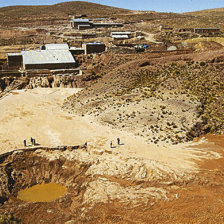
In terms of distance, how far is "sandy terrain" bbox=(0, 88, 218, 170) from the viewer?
70.9 feet

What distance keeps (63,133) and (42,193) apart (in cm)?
744

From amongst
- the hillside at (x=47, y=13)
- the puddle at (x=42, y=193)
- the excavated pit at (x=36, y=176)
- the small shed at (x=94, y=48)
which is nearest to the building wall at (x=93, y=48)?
the small shed at (x=94, y=48)

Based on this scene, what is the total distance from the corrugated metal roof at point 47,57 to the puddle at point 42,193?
92.2 feet

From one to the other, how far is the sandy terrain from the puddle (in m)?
4.26

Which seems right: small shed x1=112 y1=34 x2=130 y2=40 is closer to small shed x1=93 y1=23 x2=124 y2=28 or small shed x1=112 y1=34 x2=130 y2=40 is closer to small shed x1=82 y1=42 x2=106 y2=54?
small shed x1=82 y1=42 x2=106 y2=54

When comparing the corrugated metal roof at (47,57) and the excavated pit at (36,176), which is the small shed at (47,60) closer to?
the corrugated metal roof at (47,57)

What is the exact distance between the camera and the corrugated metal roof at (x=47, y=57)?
42.8 meters

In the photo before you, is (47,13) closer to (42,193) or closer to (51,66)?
(51,66)

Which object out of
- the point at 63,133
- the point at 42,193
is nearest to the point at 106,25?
the point at 63,133

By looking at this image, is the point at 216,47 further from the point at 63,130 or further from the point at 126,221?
the point at 126,221

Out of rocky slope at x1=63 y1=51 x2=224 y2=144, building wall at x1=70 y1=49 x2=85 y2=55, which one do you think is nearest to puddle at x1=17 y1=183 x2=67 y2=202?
rocky slope at x1=63 y1=51 x2=224 y2=144

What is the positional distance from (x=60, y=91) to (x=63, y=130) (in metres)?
14.0

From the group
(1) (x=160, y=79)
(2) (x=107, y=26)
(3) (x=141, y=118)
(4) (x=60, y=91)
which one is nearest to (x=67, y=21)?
(2) (x=107, y=26)

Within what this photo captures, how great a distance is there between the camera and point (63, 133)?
81.2ft
